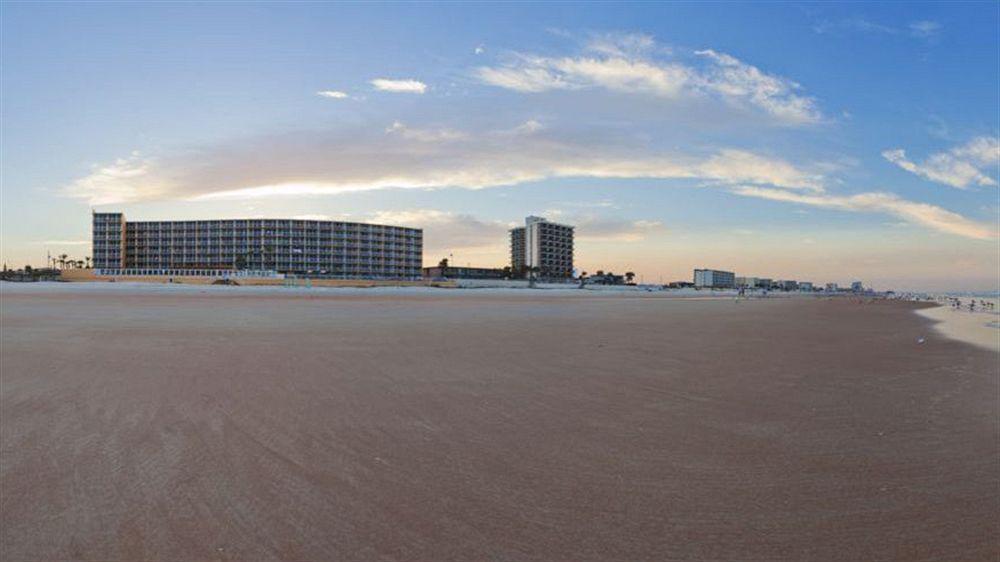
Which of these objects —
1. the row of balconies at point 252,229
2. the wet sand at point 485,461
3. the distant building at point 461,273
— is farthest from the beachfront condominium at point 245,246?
the wet sand at point 485,461

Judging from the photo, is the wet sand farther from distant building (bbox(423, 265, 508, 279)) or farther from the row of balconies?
distant building (bbox(423, 265, 508, 279))

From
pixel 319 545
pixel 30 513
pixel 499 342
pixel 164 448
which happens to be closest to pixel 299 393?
pixel 164 448

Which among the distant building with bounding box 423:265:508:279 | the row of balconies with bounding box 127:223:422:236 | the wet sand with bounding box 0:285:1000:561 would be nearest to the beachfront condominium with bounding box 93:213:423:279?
the row of balconies with bounding box 127:223:422:236

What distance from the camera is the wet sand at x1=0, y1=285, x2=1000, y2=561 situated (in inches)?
132

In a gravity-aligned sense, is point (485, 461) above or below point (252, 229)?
below

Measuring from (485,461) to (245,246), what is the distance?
15698 centimetres

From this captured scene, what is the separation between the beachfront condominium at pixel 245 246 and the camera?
14462 centimetres

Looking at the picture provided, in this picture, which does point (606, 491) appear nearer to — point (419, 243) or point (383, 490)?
point (383, 490)

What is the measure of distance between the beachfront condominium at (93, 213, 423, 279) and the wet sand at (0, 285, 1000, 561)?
138041 mm

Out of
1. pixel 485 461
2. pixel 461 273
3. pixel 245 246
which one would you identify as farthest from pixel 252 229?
pixel 485 461

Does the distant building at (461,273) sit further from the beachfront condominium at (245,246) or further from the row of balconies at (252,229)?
the row of balconies at (252,229)

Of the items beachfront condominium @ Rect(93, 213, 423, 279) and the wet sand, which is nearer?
the wet sand

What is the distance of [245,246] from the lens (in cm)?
14600

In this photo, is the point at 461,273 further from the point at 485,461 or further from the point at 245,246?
the point at 485,461
